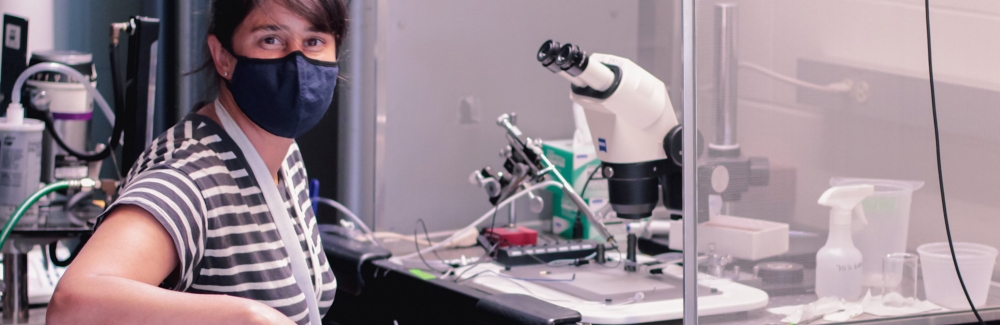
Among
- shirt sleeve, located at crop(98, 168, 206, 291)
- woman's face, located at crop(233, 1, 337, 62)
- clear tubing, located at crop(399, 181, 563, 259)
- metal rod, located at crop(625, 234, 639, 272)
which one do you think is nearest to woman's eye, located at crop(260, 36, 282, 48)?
woman's face, located at crop(233, 1, 337, 62)

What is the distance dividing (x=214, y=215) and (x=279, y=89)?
20 cm

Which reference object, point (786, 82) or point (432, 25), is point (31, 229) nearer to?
point (432, 25)

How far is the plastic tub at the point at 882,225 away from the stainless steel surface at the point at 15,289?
64.4 inches

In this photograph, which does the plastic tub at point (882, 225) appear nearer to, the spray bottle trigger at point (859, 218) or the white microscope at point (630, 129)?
Result: the spray bottle trigger at point (859, 218)

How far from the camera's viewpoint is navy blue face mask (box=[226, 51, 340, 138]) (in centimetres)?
125

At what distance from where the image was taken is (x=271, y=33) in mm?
1249

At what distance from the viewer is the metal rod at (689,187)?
1181 millimetres

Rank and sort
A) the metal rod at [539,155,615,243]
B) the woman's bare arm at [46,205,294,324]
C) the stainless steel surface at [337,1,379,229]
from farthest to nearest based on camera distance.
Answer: the stainless steel surface at [337,1,379,229], the metal rod at [539,155,615,243], the woman's bare arm at [46,205,294,324]

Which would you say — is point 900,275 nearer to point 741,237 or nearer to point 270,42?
point 741,237

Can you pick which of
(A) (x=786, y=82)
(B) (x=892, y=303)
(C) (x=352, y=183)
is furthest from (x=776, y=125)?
(C) (x=352, y=183)

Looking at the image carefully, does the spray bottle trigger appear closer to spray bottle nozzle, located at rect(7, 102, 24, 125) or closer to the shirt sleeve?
the shirt sleeve

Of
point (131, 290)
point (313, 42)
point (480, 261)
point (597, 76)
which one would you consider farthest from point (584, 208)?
point (131, 290)

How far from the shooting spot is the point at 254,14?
1.24m

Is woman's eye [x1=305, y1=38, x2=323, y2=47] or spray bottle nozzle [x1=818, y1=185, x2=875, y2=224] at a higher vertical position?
woman's eye [x1=305, y1=38, x2=323, y2=47]
